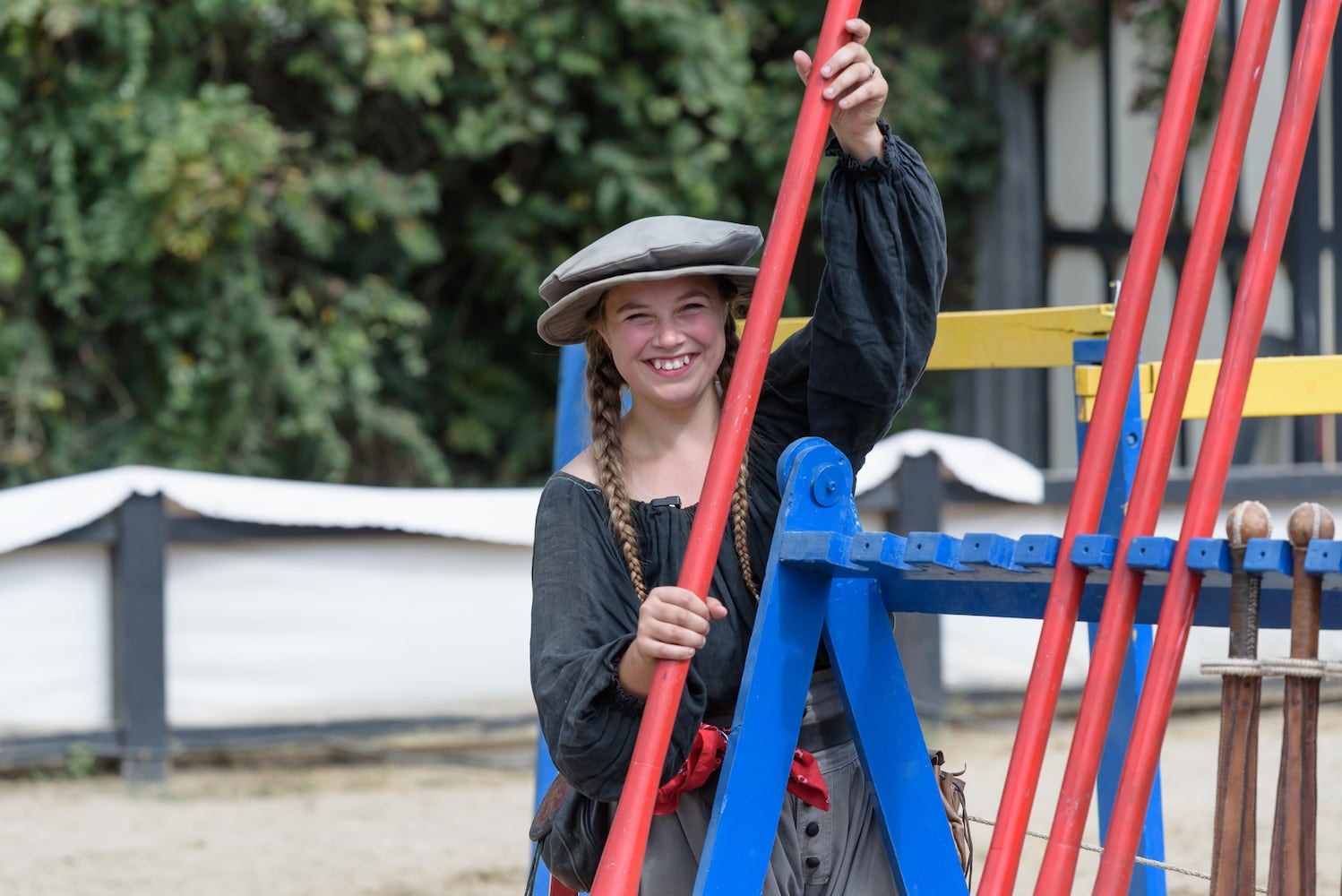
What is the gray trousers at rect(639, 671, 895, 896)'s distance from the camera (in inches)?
58.3

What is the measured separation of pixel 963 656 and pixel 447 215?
294cm

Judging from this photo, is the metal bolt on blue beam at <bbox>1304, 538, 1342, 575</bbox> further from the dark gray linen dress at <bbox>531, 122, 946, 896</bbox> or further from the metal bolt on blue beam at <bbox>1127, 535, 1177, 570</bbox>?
the dark gray linen dress at <bbox>531, 122, 946, 896</bbox>

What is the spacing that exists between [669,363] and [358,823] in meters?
2.60

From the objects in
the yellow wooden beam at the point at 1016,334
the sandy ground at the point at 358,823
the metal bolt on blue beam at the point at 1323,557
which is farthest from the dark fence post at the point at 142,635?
the metal bolt on blue beam at the point at 1323,557

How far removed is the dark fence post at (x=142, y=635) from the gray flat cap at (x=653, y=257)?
2779 mm

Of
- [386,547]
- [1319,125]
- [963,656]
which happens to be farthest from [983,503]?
[1319,125]

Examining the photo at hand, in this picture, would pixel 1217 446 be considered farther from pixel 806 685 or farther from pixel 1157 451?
pixel 806 685

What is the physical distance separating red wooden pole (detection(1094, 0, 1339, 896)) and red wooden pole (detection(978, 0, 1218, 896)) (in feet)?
0.22

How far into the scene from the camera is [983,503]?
4.65 m

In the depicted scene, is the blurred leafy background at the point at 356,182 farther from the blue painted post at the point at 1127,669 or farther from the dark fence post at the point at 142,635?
the blue painted post at the point at 1127,669

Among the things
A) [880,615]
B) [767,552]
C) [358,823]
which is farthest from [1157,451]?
[358,823]

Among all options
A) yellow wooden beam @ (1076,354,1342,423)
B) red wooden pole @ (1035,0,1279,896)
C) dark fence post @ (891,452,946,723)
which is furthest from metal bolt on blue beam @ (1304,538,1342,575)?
dark fence post @ (891,452,946,723)

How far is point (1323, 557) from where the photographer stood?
41.3 inches

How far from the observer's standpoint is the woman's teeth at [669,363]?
1.53 meters
